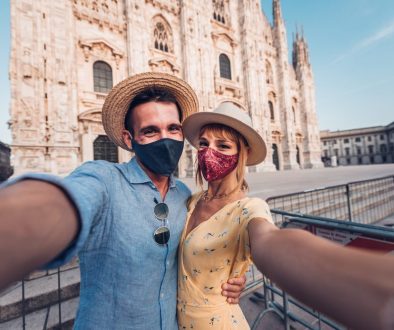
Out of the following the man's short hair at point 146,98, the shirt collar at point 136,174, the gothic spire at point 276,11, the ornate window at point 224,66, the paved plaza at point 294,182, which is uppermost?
the gothic spire at point 276,11

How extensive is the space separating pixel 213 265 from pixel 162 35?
16569mm

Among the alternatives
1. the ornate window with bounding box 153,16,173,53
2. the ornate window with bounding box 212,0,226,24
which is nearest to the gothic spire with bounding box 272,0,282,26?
the ornate window with bounding box 212,0,226,24

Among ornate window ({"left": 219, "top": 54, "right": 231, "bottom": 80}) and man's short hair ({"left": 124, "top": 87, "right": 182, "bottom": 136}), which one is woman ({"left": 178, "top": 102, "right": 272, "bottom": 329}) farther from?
ornate window ({"left": 219, "top": 54, "right": 231, "bottom": 80})

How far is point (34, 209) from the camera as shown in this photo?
479 mm

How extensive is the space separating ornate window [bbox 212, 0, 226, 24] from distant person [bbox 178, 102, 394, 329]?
20.4m

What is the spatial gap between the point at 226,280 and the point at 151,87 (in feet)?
4.37

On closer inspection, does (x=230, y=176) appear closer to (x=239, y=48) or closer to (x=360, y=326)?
(x=360, y=326)

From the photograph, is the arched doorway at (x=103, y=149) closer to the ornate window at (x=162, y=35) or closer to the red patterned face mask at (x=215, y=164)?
the ornate window at (x=162, y=35)

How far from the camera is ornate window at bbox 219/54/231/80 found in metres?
17.0

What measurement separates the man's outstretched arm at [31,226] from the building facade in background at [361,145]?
51.0m

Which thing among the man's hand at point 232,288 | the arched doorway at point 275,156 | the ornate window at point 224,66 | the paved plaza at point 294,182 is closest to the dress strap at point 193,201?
the man's hand at point 232,288

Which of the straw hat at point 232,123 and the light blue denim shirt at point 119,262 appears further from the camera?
the straw hat at point 232,123

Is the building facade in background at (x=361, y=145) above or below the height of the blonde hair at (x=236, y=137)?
above

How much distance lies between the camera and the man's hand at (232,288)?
3.46 feet
